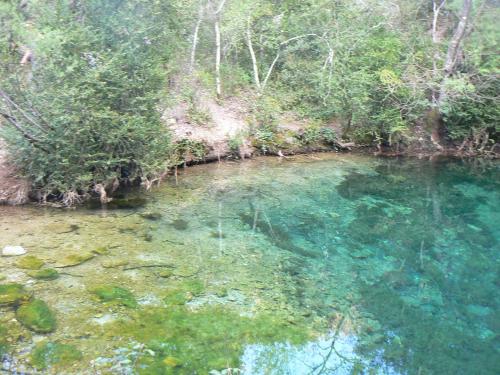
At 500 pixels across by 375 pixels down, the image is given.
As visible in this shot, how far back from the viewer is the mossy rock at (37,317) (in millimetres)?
6043

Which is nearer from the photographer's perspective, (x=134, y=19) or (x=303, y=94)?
(x=134, y=19)

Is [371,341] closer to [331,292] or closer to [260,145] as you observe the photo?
[331,292]

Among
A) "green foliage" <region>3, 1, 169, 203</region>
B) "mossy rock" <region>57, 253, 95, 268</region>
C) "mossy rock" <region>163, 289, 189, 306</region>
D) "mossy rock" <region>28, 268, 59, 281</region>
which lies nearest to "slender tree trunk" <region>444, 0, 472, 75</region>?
"green foliage" <region>3, 1, 169, 203</region>

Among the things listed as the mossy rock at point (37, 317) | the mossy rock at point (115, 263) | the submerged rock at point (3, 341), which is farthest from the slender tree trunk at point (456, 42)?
the submerged rock at point (3, 341)

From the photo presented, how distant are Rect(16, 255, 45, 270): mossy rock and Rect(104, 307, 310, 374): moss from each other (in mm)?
2175

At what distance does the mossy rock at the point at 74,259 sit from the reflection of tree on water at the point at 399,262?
12.0 feet

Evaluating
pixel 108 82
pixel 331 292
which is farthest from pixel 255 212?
pixel 108 82

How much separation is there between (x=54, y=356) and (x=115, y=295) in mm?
1525

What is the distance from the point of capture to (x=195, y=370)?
559 centimetres

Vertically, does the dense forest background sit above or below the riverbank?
above

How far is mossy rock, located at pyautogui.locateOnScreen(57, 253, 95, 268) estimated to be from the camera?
302 inches

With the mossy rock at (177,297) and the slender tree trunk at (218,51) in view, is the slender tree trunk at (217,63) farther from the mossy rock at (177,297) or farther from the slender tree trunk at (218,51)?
the mossy rock at (177,297)

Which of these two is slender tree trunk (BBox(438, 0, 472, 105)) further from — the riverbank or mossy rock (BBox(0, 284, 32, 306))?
mossy rock (BBox(0, 284, 32, 306))

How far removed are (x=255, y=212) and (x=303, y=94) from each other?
7.99m
